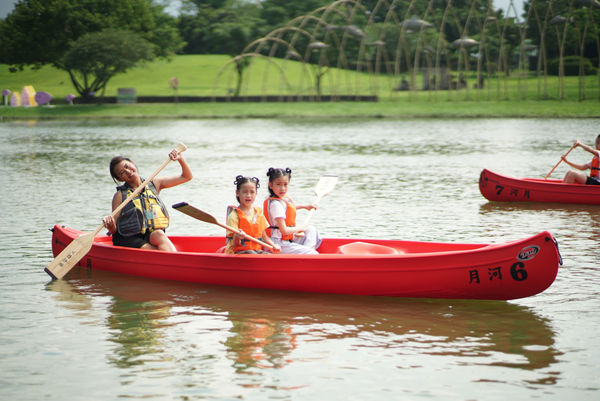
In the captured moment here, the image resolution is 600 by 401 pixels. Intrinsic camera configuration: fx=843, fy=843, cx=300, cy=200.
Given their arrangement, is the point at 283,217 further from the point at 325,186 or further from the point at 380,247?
the point at 325,186

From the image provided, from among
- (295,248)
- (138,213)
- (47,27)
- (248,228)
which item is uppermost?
(47,27)

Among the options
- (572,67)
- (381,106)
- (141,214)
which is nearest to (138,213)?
(141,214)

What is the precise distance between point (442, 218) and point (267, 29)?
64.6m

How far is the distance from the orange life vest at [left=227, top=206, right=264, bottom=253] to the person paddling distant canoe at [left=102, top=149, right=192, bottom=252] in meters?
0.80

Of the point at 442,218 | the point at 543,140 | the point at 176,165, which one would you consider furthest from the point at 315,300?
the point at 543,140

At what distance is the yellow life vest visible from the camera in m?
8.25

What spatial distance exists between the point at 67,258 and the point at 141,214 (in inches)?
35.5

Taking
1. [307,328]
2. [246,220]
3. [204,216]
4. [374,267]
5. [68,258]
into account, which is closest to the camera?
[307,328]

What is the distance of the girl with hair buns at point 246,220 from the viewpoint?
25.4 ft

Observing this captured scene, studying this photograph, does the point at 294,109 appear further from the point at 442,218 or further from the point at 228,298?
the point at 228,298

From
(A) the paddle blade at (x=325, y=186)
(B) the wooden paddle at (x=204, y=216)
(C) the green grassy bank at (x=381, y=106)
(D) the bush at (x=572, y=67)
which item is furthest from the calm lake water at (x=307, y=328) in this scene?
(D) the bush at (x=572, y=67)

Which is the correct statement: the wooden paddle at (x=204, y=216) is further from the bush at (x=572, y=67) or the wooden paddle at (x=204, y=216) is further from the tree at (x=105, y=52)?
the bush at (x=572, y=67)

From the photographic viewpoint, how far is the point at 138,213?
8258 mm

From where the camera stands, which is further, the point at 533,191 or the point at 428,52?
the point at 428,52
